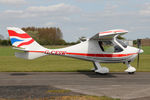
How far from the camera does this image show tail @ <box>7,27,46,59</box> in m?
15.2

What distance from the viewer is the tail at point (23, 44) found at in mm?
15250

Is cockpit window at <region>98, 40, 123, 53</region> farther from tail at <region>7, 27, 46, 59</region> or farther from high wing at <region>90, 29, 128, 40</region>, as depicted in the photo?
tail at <region>7, 27, 46, 59</region>

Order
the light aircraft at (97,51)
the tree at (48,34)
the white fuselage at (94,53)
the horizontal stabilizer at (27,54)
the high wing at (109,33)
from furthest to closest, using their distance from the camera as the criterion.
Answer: the tree at (48,34) < the white fuselage at (94,53) < the light aircraft at (97,51) < the horizontal stabilizer at (27,54) < the high wing at (109,33)

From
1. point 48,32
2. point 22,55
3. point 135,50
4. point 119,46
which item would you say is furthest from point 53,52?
point 48,32

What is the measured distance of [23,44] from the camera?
15.5 m

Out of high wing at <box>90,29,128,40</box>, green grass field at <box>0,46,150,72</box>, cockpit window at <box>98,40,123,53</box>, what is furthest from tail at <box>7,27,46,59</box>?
cockpit window at <box>98,40,123,53</box>

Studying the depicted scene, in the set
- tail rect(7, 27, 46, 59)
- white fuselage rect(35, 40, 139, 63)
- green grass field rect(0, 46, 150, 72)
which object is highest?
tail rect(7, 27, 46, 59)

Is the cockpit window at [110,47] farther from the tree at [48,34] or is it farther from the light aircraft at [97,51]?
the tree at [48,34]

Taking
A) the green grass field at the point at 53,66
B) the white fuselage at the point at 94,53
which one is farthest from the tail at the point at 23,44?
the green grass field at the point at 53,66

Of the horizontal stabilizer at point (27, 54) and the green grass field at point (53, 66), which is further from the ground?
the horizontal stabilizer at point (27, 54)

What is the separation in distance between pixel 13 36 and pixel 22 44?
0.77 m

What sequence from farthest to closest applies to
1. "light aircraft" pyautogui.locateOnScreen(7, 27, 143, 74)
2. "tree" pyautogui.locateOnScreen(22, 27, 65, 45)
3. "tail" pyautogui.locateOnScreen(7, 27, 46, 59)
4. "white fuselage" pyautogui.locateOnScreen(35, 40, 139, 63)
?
"tree" pyautogui.locateOnScreen(22, 27, 65, 45) < "white fuselage" pyautogui.locateOnScreen(35, 40, 139, 63) < "light aircraft" pyautogui.locateOnScreen(7, 27, 143, 74) < "tail" pyautogui.locateOnScreen(7, 27, 46, 59)

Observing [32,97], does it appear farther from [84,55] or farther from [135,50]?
[135,50]

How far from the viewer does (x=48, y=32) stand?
14512cm
